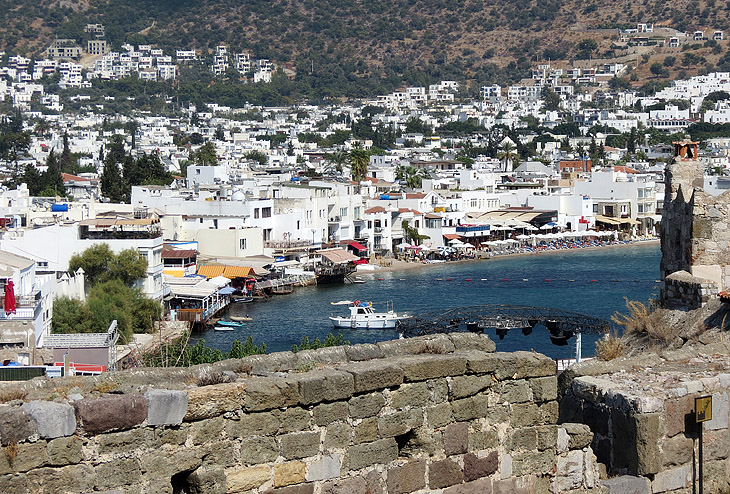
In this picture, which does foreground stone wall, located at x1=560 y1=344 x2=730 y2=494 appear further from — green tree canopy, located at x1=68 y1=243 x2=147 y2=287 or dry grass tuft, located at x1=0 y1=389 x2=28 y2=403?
green tree canopy, located at x1=68 y1=243 x2=147 y2=287

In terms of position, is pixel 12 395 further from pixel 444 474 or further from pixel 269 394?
pixel 444 474

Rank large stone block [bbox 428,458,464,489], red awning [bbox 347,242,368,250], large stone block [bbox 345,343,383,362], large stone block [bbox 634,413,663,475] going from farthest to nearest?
red awning [bbox 347,242,368,250]
large stone block [bbox 634,413,663,475]
large stone block [bbox 345,343,383,362]
large stone block [bbox 428,458,464,489]

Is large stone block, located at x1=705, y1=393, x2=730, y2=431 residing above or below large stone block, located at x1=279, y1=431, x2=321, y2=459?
below

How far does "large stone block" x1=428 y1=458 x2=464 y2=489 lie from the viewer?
15.0 feet

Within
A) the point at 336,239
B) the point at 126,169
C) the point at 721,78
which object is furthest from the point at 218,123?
the point at 336,239

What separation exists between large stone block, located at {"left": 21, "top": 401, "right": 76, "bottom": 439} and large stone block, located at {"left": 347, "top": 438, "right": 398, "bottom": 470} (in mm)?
959

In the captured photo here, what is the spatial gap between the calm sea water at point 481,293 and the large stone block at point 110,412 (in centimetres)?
2844

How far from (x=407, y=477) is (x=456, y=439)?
0.72 ft

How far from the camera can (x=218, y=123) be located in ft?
557

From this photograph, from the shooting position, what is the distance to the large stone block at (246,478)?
414 cm

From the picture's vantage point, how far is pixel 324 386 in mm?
4273

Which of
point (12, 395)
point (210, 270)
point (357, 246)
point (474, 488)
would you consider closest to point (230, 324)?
point (210, 270)

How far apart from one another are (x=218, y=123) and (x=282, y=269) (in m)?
119

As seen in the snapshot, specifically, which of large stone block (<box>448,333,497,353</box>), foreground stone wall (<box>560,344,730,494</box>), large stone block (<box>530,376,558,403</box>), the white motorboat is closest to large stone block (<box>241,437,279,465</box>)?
large stone block (<box>448,333,497,353</box>)
